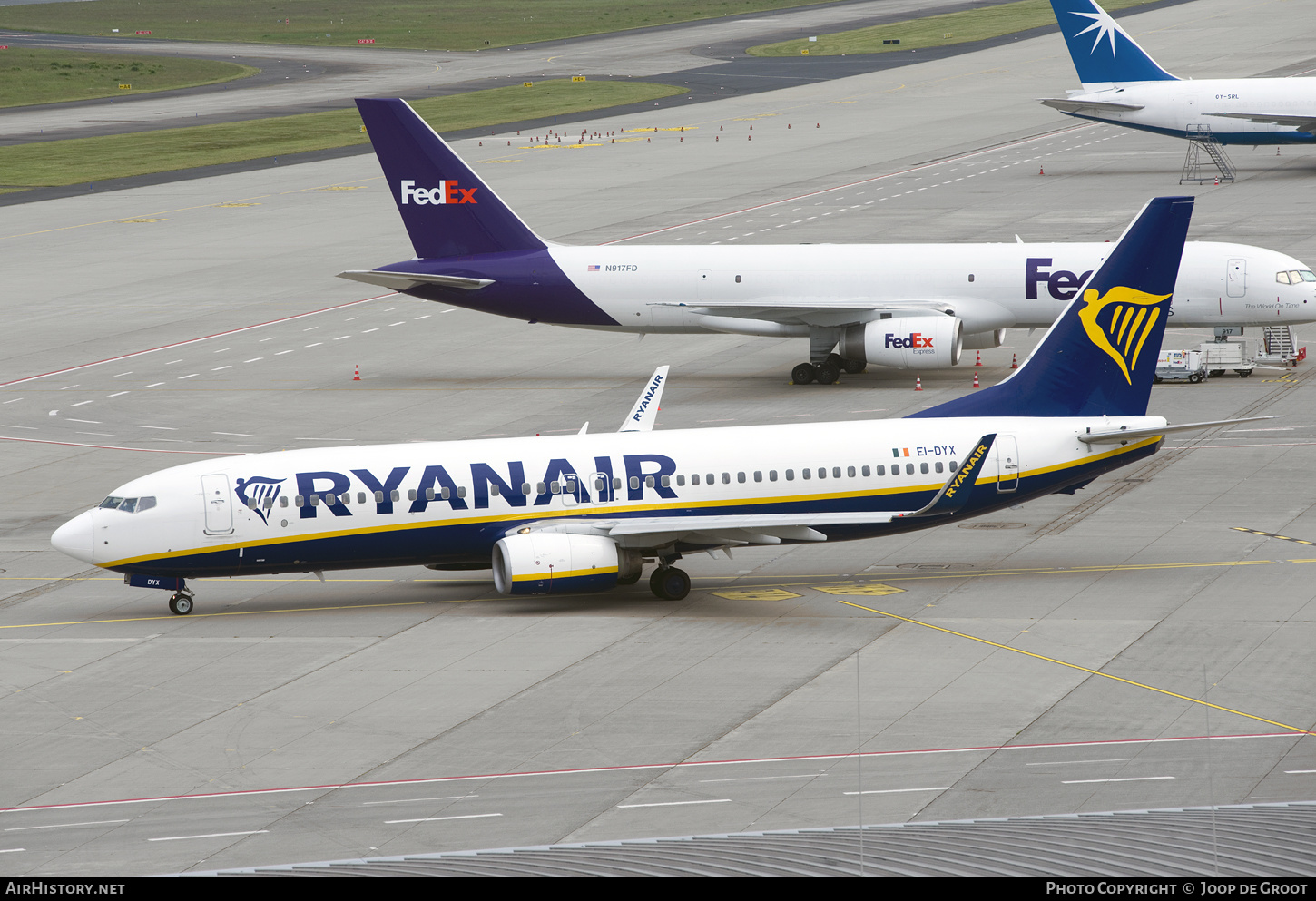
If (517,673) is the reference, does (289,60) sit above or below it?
above

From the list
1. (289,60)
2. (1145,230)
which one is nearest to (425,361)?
(1145,230)

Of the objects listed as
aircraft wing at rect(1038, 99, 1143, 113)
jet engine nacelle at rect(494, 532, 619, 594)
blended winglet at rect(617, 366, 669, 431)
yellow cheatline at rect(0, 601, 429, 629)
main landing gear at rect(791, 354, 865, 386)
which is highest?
aircraft wing at rect(1038, 99, 1143, 113)

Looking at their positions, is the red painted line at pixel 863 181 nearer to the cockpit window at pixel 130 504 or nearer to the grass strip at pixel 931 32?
the grass strip at pixel 931 32

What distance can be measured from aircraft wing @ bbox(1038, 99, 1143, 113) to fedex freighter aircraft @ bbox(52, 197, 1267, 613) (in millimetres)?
64053

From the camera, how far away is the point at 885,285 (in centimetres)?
5859

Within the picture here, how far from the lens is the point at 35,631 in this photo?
3666cm

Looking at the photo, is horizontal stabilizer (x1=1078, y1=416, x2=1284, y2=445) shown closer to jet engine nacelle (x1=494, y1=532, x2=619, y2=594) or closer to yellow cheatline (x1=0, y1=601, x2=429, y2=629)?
jet engine nacelle (x1=494, y1=532, x2=619, y2=594)

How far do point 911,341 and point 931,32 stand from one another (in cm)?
13372

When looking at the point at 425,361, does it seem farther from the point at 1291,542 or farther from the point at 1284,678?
Result: the point at 1284,678

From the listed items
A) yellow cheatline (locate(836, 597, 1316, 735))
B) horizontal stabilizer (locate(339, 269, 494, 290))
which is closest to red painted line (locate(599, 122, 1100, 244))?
horizontal stabilizer (locate(339, 269, 494, 290))

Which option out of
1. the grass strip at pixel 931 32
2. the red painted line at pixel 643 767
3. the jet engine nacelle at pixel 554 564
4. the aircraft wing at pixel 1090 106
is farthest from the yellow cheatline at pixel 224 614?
the grass strip at pixel 931 32

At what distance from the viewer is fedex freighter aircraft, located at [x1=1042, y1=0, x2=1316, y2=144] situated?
95.9m

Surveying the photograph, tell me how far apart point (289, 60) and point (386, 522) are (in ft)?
509

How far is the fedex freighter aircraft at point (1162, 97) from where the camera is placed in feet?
315
